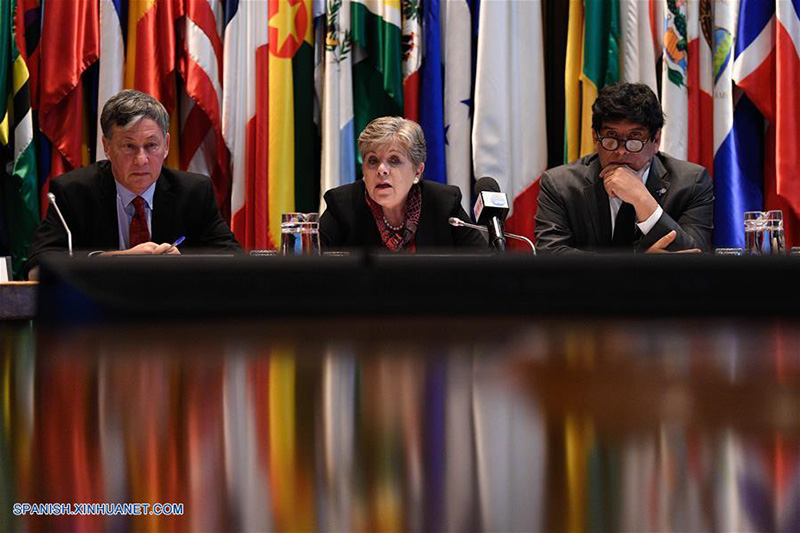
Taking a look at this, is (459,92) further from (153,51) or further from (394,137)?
(153,51)

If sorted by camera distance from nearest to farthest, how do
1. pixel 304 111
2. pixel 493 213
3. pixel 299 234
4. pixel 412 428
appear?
pixel 412 428, pixel 299 234, pixel 493 213, pixel 304 111

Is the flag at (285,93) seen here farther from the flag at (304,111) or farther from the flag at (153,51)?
the flag at (153,51)

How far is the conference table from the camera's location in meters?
0.46

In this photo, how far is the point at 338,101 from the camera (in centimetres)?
339

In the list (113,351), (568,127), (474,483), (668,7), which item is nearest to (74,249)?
→ (113,351)

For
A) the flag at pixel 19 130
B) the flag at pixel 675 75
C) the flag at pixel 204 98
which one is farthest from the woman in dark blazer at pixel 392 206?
the flag at pixel 19 130

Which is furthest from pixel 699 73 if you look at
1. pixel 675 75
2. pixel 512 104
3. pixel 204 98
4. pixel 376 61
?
pixel 204 98

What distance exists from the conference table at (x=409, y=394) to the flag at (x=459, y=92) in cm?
238

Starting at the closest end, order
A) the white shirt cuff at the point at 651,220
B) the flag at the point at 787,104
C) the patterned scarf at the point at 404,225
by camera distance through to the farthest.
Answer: the white shirt cuff at the point at 651,220, the patterned scarf at the point at 404,225, the flag at the point at 787,104

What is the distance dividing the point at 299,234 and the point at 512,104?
1.69 metres

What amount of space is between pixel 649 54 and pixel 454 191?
1.23 metres

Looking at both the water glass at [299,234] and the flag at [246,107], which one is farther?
the flag at [246,107]

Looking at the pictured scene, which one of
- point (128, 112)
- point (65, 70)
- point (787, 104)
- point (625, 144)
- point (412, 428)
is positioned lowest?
point (412, 428)

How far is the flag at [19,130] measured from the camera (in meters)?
3.34
